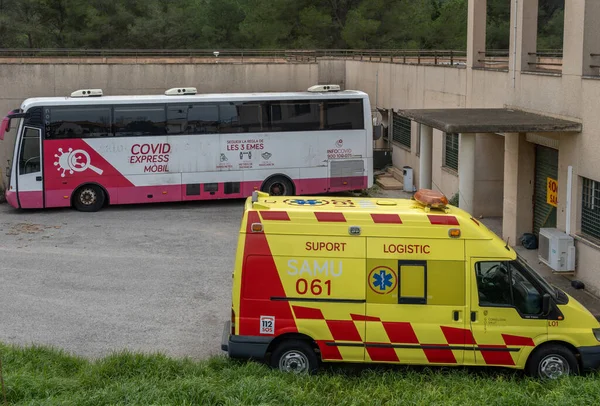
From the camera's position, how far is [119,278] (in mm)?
16703

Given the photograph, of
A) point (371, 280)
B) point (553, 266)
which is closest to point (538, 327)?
point (371, 280)

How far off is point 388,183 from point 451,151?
4.24 metres

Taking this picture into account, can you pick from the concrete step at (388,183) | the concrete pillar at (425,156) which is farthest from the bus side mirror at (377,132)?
the concrete pillar at (425,156)

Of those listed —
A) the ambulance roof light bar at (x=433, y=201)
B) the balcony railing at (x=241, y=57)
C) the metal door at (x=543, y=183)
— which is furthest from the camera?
the balcony railing at (x=241, y=57)

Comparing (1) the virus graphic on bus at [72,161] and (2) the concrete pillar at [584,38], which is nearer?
(2) the concrete pillar at [584,38]

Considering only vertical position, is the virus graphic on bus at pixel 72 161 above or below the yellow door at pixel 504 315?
above

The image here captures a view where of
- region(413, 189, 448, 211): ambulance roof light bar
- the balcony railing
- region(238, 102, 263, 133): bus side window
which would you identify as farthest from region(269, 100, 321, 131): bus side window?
region(413, 189, 448, 211): ambulance roof light bar

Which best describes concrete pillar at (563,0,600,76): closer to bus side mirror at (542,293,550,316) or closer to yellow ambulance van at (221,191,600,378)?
yellow ambulance van at (221,191,600,378)

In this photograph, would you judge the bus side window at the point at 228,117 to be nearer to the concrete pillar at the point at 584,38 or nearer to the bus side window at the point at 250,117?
the bus side window at the point at 250,117

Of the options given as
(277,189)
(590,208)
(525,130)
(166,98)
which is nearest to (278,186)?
(277,189)

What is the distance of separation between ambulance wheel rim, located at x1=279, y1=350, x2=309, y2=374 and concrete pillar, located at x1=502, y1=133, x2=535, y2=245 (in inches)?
365

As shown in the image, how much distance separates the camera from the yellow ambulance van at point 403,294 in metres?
10.3

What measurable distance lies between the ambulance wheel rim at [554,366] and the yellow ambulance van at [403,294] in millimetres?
12

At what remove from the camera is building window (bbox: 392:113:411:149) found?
28.1m
